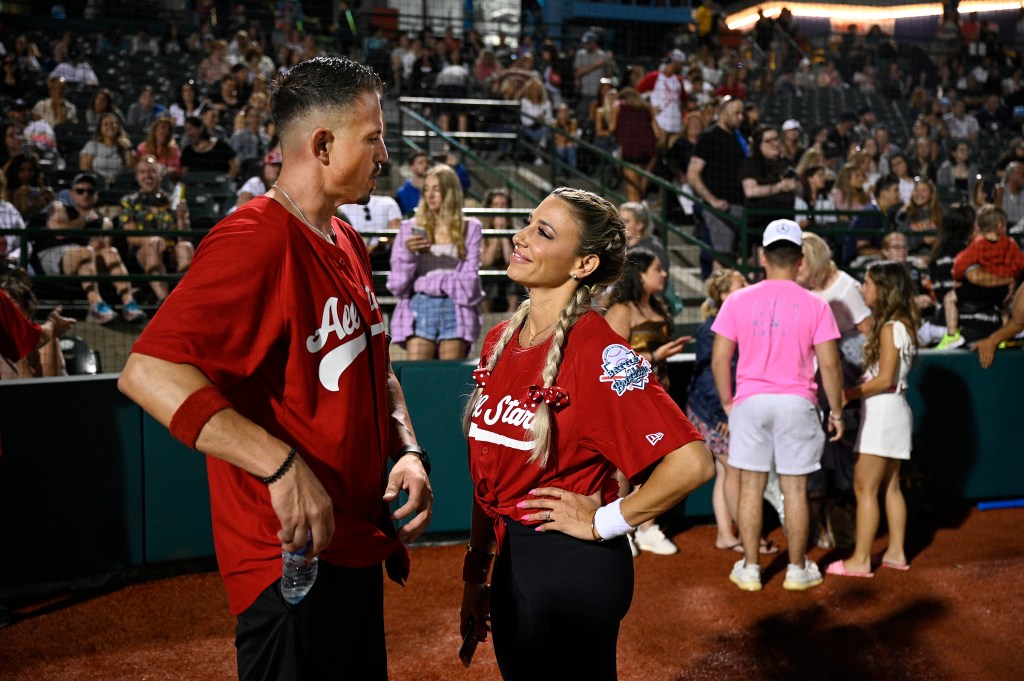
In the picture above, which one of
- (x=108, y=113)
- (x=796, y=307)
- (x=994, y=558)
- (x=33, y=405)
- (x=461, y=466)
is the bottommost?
(x=994, y=558)

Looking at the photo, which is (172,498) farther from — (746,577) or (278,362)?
(278,362)

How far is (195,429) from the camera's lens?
1843mm

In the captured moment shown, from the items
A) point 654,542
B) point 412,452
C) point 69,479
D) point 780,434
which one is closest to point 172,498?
point 69,479

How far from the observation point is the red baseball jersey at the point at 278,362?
1.95m

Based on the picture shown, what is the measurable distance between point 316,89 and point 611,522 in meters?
1.27

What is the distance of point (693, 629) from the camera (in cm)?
486

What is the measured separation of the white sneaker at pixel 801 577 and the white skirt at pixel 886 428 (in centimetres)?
76

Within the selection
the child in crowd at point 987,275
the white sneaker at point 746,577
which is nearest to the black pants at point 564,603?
the white sneaker at point 746,577

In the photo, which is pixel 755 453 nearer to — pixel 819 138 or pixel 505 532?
pixel 505 532

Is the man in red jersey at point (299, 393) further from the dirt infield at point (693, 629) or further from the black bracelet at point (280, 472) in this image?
the dirt infield at point (693, 629)

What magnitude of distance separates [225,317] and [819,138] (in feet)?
47.9

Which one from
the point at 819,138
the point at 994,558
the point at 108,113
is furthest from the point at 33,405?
the point at 819,138

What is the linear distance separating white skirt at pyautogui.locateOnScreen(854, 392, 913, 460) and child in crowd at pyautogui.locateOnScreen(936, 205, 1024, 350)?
7.23ft

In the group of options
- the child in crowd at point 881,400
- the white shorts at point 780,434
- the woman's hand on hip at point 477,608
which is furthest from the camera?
the child in crowd at point 881,400
